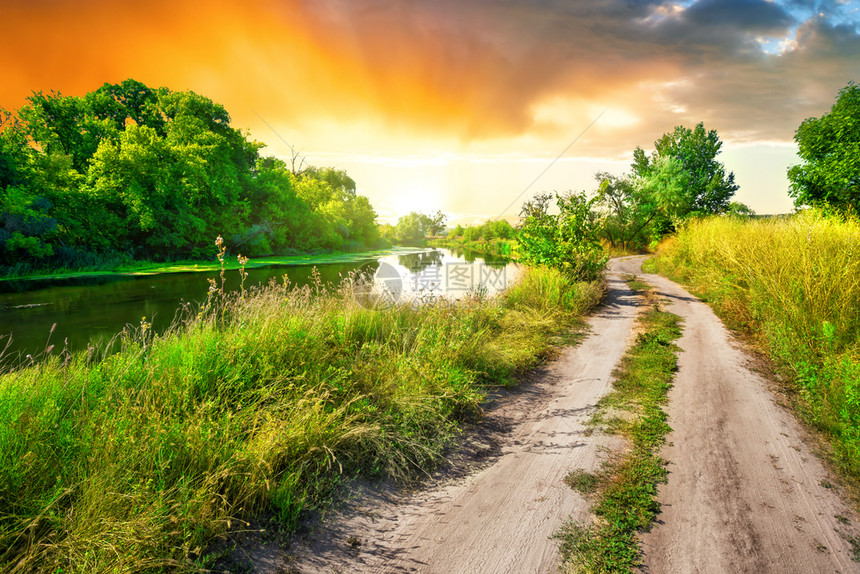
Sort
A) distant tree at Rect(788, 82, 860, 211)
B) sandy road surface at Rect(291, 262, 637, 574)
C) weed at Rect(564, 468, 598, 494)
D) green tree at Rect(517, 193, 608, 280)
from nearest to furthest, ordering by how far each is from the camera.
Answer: sandy road surface at Rect(291, 262, 637, 574)
weed at Rect(564, 468, 598, 494)
green tree at Rect(517, 193, 608, 280)
distant tree at Rect(788, 82, 860, 211)

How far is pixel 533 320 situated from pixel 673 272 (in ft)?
44.0

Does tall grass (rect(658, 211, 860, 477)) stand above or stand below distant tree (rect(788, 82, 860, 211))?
below

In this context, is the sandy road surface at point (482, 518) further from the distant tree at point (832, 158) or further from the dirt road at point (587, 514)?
the distant tree at point (832, 158)

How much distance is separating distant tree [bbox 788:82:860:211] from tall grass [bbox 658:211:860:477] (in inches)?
568

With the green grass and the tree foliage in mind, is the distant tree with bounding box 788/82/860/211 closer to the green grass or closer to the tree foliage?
the tree foliage

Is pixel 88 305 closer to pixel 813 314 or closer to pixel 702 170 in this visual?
pixel 813 314

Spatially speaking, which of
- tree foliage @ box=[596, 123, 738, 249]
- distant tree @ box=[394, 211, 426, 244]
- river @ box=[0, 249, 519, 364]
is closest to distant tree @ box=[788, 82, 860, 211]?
tree foliage @ box=[596, 123, 738, 249]

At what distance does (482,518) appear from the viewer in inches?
123

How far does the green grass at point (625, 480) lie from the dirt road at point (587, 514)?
0.11 metres

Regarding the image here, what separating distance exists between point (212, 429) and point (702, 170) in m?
46.7

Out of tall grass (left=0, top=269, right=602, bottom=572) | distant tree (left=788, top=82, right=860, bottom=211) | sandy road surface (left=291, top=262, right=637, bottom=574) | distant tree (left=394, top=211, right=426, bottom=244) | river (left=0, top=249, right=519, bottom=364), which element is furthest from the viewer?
distant tree (left=394, top=211, right=426, bottom=244)

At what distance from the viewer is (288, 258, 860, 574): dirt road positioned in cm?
265

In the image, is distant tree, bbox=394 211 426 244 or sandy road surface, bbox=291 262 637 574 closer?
sandy road surface, bbox=291 262 637 574

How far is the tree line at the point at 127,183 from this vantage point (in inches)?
767
